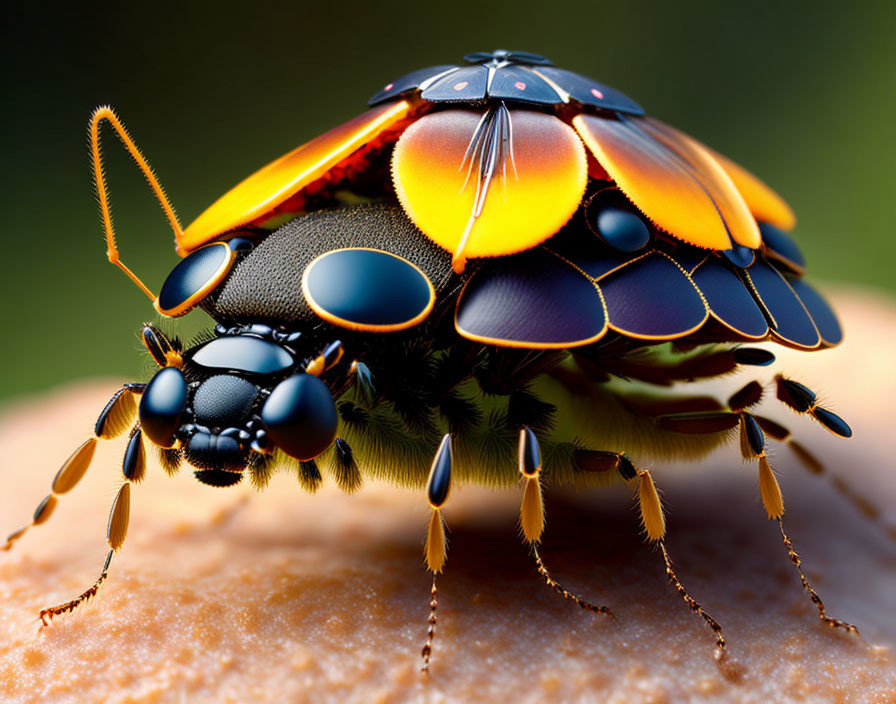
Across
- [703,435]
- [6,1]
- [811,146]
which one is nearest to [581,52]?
[811,146]

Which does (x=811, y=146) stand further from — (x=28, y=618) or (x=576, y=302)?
(x=28, y=618)

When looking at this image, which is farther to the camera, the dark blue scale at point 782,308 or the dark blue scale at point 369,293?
the dark blue scale at point 782,308

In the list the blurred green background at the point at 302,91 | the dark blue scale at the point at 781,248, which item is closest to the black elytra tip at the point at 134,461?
the dark blue scale at the point at 781,248

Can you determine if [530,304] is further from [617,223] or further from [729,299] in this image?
[729,299]

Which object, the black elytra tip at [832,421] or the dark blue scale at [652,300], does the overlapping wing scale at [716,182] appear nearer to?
the dark blue scale at [652,300]

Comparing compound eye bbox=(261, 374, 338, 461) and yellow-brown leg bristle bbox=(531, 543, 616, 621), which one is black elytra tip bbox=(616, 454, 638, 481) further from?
compound eye bbox=(261, 374, 338, 461)

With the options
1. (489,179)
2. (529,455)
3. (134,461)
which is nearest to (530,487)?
(529,455)

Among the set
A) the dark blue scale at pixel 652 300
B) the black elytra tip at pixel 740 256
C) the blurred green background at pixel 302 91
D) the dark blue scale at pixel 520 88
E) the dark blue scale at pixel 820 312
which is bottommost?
the blurred green background at pixel 302 91
